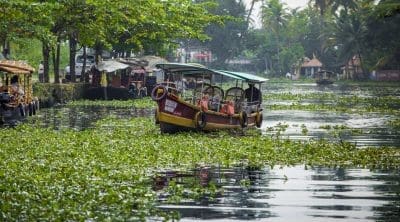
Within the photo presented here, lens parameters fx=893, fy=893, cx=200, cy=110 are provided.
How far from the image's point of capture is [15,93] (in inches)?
1426

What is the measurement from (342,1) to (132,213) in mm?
114927

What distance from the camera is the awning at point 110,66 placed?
58084 millimetres

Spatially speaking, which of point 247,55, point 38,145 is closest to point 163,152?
point 38,145

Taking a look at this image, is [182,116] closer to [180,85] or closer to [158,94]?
[158,94]

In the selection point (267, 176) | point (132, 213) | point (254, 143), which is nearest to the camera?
point (132, 213)

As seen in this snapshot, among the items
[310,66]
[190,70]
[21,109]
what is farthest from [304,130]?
[310,66]

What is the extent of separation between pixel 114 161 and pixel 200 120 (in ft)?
32.4

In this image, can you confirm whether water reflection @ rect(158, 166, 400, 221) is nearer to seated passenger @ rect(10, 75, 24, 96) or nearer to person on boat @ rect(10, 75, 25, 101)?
person on boat @ rect(10, 75, 25, 101)

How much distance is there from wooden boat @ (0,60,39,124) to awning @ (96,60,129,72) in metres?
17.2

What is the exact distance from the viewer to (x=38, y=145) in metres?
24.4

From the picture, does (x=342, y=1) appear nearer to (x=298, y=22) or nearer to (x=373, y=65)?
(x=373, y=65)

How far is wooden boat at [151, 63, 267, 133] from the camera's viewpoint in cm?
2992

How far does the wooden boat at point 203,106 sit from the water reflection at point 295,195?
9489 mm

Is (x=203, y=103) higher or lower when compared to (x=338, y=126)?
higher
